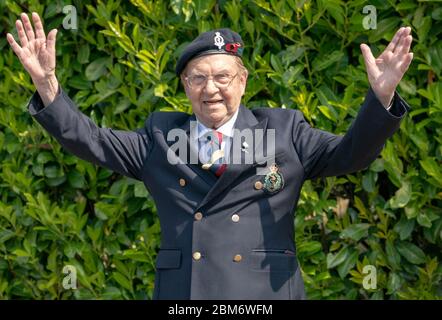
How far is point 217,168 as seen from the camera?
11.4ft

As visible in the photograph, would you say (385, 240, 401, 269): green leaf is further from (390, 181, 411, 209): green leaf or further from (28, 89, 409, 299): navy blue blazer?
(28, 89, 409, 299): navy blue blazer

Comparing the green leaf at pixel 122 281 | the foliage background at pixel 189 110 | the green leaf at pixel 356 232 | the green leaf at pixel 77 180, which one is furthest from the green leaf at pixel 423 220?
the green leaf at pixel 77 180

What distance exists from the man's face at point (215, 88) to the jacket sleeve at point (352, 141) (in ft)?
0.96

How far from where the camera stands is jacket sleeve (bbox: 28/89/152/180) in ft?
11.3

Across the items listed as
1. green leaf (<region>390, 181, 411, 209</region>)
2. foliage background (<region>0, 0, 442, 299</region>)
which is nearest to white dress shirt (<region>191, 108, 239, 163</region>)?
foliage background (<region>0, 0, 442, 299</region>)

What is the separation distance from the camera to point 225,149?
11.5 feet

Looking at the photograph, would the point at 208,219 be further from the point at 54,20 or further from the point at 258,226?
the point at 54,20

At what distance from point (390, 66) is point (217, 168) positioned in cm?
75

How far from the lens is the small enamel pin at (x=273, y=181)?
11.4 ft

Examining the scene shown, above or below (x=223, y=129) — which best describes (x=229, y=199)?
below

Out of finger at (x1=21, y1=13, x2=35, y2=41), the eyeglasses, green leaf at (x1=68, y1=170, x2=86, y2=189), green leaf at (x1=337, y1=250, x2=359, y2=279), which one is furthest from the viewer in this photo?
green leaf at (x1=68, y1=170, x2=86, y2=189)

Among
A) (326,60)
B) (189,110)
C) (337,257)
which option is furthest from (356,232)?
(189,110)

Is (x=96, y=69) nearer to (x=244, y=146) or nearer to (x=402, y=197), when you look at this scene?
(x=244, y=146)

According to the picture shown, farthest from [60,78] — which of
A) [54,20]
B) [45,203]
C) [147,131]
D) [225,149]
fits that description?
[225,149]
